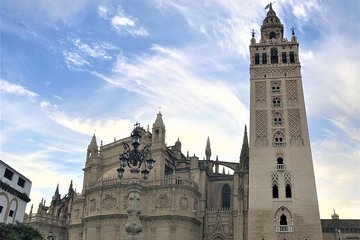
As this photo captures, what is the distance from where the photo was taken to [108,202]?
4778 centimetres

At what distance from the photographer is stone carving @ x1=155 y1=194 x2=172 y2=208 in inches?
1861

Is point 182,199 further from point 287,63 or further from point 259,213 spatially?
point 287,63

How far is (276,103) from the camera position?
4434cm

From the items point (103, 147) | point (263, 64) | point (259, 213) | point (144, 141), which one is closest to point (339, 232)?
point (259, 213)

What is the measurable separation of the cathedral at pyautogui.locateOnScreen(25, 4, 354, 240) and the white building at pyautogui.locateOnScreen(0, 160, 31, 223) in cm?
944

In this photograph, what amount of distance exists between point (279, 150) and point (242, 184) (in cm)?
746

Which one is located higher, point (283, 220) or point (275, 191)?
point (275, 191)

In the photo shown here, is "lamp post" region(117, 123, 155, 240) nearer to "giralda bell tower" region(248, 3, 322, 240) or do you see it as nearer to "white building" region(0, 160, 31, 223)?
"giralda bell tower" region(248, 3, 322, 240)

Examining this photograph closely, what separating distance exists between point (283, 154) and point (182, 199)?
44.4ft

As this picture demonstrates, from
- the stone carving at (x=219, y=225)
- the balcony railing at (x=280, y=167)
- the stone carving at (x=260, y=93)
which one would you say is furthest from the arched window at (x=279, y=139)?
the stone carving at (x=219, y=225)

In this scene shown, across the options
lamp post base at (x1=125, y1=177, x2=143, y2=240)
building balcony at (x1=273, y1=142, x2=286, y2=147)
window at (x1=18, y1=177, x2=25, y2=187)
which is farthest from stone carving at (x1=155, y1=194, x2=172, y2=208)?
lamp post base at (x1=125, y1=177, x2=143, y2=240)

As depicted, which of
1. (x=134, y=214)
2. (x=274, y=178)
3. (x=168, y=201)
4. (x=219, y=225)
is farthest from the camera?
(x=219, y=225)

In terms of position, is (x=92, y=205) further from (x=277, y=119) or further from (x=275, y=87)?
(x=275, y=87)

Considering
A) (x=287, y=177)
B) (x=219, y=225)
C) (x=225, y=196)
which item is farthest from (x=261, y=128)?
(x=225, y=196)
